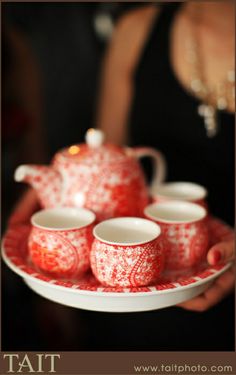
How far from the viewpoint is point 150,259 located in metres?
0.69

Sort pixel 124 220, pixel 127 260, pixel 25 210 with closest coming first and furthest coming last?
1. pixel 127 260
2. pixel 124 220
3. pixel 25 210

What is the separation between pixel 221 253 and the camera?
0.75 metres

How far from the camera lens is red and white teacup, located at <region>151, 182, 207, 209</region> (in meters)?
0.92

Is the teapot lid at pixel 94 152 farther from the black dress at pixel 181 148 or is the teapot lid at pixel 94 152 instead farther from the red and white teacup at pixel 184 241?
the black dress at pixel 181 148

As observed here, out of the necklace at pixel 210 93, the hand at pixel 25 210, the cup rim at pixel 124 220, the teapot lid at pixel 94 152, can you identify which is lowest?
the hand at pixel 25 210

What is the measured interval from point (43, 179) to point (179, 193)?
32 cm

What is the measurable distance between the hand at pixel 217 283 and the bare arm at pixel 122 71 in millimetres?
623

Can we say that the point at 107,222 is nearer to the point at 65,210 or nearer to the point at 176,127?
the point at 65,210

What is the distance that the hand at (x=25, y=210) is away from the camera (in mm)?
951

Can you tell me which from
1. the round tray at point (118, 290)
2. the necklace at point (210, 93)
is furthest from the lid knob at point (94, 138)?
the necklace at point (210, 93)

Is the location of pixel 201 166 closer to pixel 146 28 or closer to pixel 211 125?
pixel 211 125

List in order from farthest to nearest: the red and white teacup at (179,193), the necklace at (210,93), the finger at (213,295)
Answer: the necklace at (210,93), the red and white teacup at (179,193), the finger at (213,295)

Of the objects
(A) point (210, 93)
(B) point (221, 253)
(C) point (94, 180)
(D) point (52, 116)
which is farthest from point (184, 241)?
(D) point (52, 116)

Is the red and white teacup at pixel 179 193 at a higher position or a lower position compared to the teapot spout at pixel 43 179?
lower
